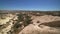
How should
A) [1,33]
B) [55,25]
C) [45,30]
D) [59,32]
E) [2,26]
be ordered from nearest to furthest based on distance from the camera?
[59,32], [45,30], [55,25], [1,33], [2,26]

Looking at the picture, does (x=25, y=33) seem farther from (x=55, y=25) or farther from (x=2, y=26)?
(x=2, y=26)

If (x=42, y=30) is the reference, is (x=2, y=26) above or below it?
below

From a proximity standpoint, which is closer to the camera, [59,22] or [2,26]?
[59,22]

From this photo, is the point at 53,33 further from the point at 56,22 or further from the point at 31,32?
the point at 56,22

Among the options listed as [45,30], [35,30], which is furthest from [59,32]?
[35,30]

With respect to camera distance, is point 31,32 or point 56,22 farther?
point 56,22

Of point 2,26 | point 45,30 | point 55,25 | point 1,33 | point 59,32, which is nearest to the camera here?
point 59,32

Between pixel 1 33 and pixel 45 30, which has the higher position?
pixel 45 30

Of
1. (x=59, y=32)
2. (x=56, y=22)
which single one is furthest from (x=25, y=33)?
(x=56, y=22)

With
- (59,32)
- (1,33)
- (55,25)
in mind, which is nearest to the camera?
(59,32)
